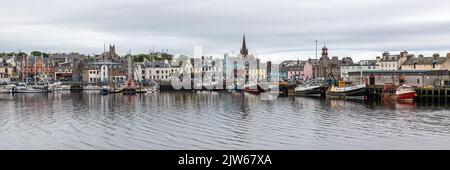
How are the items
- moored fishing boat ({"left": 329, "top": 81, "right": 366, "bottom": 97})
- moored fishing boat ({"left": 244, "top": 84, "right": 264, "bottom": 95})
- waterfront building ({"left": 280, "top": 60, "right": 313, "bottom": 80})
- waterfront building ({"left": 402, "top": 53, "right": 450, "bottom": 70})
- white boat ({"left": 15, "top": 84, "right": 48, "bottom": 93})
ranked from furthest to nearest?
waterfront building ({"left": 280, "top": 60, "right": 313, "bottom": 80})
moored fishing boat ({"left": 244, "top": 84, "right": 264, "bottom": 95})
white boat ({"left": 15, "top": 84, "right": 48, "bottom": 93})
waterfront building ({"left": 402, "top": 53, "right": 450, "bottom": 70})
moored fishing boat ({"left": 329, "top": 81, "right": 366, "bottom": 97})

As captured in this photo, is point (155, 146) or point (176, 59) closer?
point (155, 146)

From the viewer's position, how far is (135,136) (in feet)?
109

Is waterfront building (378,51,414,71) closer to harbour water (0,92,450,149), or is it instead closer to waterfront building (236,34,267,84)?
waterfront building (236,34,267,84)

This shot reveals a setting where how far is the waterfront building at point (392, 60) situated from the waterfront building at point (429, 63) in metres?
5.03

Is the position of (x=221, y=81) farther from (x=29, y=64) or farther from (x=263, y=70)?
(x=29, y=64)

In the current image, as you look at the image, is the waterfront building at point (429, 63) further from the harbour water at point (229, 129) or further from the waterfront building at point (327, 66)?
the harbour water at point (229, 129)

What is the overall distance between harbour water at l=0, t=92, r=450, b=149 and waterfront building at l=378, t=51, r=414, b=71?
58.7m

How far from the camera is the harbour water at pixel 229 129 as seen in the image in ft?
98.7

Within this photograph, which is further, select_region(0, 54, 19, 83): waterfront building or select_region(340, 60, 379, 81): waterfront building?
select_region(0, 54, 19, 83): waterfront building

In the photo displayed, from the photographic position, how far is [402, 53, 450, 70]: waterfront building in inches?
3548

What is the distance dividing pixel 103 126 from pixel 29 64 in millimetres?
106408

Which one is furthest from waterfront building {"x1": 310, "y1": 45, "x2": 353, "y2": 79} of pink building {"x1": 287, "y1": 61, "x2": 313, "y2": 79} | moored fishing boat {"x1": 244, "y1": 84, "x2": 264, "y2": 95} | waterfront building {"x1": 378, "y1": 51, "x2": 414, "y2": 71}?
moored fishing boat {"x1": 244, "y1": 84, "x2": 264, "y2": 95}

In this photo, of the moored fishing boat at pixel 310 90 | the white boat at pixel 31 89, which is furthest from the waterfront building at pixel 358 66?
the white boat at pixel 31 89
